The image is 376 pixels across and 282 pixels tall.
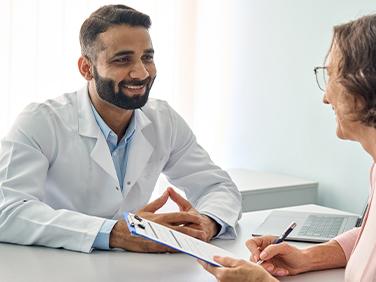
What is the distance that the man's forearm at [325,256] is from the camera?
1.62m

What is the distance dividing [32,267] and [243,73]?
2.34m

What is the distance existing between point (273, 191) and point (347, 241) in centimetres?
132

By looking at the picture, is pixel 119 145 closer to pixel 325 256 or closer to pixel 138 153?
pixel 138 153

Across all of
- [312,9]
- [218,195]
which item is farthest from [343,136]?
[312,9]

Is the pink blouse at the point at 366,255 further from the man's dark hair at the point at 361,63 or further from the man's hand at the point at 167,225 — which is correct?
the man's hand at the point at 167,225

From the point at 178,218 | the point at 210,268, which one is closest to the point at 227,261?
the point at 210,268

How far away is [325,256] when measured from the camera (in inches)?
64.8

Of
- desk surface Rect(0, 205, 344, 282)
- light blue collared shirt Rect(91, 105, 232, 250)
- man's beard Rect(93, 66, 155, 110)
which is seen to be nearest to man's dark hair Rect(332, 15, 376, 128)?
desk surface Rect(0, 205, 344, 282)

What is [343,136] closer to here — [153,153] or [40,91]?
[153,153]

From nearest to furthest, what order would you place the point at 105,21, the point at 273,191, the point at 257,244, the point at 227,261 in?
the point at 227,261 < the point at 257,244 < the point at 105,21 < the point at 273,191

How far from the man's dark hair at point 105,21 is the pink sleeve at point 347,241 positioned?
2.97 ft

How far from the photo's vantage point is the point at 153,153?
2188mm

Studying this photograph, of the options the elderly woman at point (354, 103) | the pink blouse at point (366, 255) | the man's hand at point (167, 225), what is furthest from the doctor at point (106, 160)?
the pink blouse at point (366, 255)

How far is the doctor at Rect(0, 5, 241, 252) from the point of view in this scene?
68.2 inches
